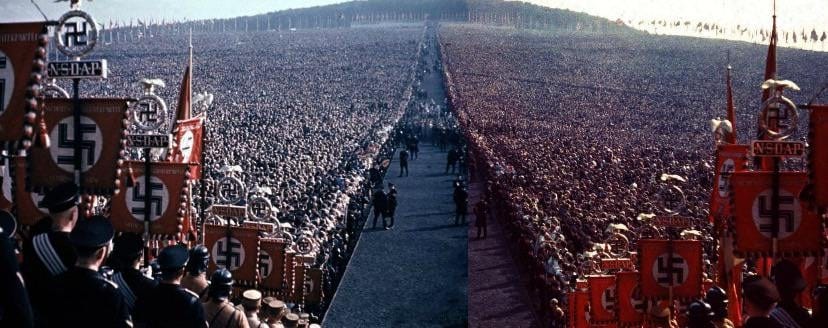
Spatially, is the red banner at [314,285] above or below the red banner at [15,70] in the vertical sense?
below

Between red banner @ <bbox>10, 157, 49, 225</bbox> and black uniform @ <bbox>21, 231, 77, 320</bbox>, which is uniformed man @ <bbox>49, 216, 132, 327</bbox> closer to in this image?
black uniform @ <bbox>21, 231, 77, 320</bbox>

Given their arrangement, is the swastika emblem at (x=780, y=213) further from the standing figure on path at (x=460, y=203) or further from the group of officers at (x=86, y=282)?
the standing figure on path at (x=460, y=203)

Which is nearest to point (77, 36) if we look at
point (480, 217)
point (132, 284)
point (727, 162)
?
point (132, 284)

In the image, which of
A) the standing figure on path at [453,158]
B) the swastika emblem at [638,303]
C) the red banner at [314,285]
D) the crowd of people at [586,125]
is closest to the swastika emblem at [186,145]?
the red banner at [314,285]

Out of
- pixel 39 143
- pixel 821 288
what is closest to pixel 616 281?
pixel 821 288

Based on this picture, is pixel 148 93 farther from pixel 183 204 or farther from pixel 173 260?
pixel 173 260
